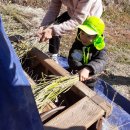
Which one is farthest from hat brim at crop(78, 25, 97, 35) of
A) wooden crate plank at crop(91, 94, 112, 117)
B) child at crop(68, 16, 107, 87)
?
wooden crate plank at crop(91, 94, 112, 117)

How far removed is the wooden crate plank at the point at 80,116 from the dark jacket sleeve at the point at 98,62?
0.54 m

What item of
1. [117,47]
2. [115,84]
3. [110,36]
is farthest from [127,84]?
[110,36]

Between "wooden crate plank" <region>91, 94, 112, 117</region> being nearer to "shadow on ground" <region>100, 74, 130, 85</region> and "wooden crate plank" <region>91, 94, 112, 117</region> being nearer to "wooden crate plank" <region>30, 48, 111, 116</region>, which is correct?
"wooden crate plank" <region>30, 48, 111, 116</region>

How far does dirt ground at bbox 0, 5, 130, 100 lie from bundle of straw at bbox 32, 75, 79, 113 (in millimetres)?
676

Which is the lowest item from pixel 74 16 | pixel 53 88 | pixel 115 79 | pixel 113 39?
pixel 115 79

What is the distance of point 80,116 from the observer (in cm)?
182

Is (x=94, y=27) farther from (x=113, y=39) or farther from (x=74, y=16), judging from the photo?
(x=113, y=39)

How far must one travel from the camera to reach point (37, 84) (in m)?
2.29

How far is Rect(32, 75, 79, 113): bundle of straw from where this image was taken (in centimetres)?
210

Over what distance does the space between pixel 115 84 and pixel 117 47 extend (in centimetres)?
117

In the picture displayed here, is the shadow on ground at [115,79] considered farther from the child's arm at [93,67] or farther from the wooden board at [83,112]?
the wooden board at [83,112]

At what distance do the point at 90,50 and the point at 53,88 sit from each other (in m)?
0.63

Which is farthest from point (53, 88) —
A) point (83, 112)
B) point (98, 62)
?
point (98, 62)

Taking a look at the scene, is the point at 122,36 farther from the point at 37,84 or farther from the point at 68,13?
the point at 37,84
